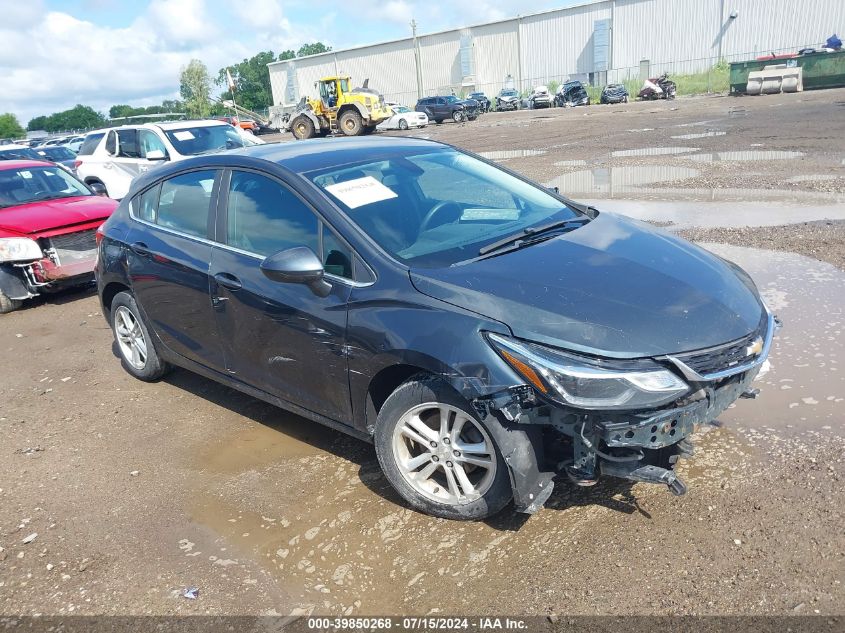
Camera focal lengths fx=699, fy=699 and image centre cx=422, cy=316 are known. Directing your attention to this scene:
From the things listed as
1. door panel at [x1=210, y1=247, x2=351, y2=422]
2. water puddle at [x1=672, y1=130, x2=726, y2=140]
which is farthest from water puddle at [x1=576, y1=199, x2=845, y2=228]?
water puddle at [x1=672, y1=130, x2=726, y2=140]

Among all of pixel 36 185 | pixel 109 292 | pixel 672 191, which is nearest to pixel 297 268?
pixel 109 292

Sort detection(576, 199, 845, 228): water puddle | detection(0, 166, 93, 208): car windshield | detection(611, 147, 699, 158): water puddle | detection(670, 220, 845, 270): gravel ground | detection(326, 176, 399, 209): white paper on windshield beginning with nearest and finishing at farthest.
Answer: detection(326, 176, 399, 209): white paper on windshield → detection(670, 220, 845, 270): gravel ground → detection(576, 199, 845, 228): water puddle → detection(0, 166, 93, 208): car windshield → detection(611, 147, 699, 158): water puddle

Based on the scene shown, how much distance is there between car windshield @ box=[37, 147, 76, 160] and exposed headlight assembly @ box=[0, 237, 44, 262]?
48.5 ft

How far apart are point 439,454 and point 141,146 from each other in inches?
437

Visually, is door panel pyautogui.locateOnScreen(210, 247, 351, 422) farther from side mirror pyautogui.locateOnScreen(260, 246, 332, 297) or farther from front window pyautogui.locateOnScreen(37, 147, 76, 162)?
front window pyautogui.locateOnScreen(37, 147, 76, 162)

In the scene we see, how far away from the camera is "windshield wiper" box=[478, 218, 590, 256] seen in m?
3.54

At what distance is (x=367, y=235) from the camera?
3529 mm

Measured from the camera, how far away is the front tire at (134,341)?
17.1 ft

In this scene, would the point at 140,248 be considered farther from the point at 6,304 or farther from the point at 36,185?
the point at 36,185

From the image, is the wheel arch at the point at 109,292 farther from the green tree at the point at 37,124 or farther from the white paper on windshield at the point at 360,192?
the green tree at the point at 37,124

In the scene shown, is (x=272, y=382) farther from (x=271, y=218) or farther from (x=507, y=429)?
(x=507, y=429)

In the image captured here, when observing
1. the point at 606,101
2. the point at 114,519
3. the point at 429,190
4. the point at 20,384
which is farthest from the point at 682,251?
the point at 606,101

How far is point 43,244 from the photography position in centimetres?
782

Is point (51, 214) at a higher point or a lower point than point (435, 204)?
lower
